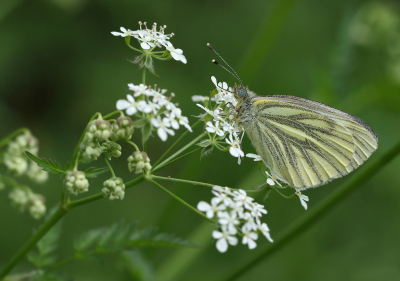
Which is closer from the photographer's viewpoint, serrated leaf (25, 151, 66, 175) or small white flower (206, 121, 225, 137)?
serrated leaf (25, 151, 66, 175)

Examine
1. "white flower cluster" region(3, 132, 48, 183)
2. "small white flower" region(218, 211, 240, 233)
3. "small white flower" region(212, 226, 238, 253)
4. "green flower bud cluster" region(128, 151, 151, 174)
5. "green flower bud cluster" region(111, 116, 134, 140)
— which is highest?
"white flower cluster" region(3, 132, 48, 183)

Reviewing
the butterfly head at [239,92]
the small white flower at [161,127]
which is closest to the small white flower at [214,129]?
the small white flower at [161,127]

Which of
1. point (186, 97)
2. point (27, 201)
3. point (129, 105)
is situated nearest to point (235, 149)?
point (129, 105)

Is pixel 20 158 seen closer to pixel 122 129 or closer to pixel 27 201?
pixel 27 201

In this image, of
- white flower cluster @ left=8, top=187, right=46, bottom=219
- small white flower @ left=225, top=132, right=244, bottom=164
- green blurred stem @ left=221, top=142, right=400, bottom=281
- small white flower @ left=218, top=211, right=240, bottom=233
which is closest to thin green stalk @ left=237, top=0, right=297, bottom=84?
small white flower @ left=225, top=132, right=244, bottom=164

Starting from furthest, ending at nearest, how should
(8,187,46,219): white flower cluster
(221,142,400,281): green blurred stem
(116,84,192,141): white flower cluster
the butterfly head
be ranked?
the butterfly head
(8,187,46,219): white flower cluster
(221,142,400,281): green blurred stem
(116,84,192,141): white flower cluster

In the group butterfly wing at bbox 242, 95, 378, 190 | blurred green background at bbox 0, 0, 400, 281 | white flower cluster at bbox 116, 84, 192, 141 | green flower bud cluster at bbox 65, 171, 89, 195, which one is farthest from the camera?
blurred green background at bbox 0, 0, 400, 281

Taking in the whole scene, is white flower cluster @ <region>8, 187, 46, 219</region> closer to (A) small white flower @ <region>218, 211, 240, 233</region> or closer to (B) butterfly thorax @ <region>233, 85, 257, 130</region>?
(A) small white flower @ <region>218, 211, 240, 233</region>

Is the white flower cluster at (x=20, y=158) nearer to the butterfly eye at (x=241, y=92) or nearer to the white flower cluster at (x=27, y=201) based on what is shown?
the white flower cluster at (x=27, y=201)
